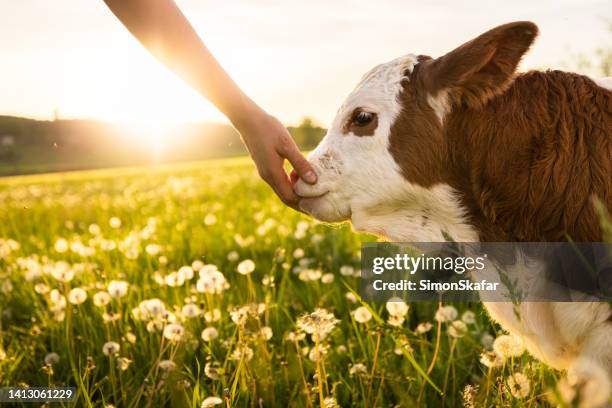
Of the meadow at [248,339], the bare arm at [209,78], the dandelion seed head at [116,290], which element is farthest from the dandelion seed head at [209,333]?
the bare arm at [209,78]

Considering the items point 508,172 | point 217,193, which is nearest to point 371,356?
point 508,172

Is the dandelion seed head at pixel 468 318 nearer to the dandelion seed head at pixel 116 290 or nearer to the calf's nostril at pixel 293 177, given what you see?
the calf's nostril at pixel 293 177

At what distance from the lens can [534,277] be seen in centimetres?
275

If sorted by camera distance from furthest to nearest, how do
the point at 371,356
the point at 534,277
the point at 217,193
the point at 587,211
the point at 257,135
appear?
the point at 217,193 → the point at 371,356 → the point at 257,135 → the point at 534,277 → the point at 587,211

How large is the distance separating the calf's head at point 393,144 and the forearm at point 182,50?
1.59 feet

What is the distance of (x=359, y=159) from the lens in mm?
3021

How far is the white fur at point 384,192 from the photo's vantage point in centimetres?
295

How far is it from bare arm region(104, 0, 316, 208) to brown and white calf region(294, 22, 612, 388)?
18cm

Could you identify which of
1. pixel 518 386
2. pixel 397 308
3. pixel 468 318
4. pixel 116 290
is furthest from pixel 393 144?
pixel 116 290

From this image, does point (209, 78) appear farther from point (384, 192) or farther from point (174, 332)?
point (174, 332)

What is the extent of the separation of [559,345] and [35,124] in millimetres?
2984

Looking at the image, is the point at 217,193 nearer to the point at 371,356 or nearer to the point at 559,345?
the point at 371,356

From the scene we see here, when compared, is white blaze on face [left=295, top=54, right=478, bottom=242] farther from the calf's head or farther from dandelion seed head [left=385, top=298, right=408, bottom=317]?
dandelion seed head [left=385, top=298, right=408, bottom=317]

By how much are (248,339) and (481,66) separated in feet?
5.56
